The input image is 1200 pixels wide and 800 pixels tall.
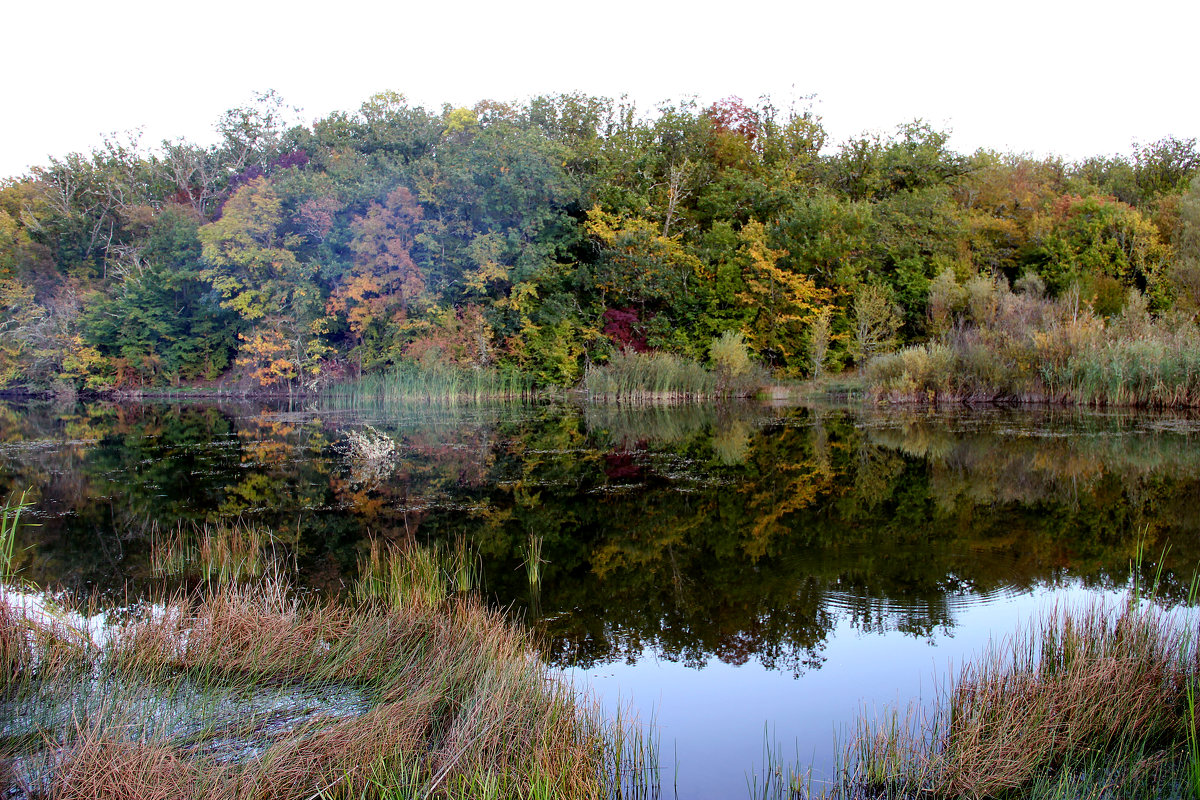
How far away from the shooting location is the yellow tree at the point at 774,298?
28172 mm

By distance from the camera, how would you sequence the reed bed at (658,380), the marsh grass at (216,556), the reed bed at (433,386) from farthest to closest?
the reed bed at (433,386) < the reed bed at (658,380) < the marsh grass at (216,556)

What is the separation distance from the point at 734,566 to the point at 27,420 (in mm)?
22957

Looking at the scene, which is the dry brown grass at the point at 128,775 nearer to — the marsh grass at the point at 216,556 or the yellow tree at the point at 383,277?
the marsh grass at the point at 216,556

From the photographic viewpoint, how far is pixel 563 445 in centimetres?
1359

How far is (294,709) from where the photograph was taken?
3.36 metres

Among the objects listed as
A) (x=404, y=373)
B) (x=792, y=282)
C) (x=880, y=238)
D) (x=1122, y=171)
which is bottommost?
(x=404, y=373)

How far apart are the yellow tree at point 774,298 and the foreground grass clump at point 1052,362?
6.69 m

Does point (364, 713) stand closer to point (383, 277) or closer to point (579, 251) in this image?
point (383, 277)

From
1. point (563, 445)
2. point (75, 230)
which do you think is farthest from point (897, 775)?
point (75, 230)

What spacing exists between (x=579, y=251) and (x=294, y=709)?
29.1 meters

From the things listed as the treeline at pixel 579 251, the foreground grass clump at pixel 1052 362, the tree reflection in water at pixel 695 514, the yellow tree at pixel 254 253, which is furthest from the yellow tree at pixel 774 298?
the yellow tree at pixel 254 253

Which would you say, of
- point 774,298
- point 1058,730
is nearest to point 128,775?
point 1058,730

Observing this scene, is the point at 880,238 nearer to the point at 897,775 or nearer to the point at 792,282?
the point at 792,282

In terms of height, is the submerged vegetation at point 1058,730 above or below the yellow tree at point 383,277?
below
